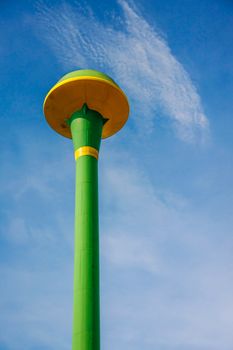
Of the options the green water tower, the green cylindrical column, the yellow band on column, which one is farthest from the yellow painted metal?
the yellow band on column

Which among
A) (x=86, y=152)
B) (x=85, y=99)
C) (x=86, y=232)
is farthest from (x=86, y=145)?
(x=86, y=232)

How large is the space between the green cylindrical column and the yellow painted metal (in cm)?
51

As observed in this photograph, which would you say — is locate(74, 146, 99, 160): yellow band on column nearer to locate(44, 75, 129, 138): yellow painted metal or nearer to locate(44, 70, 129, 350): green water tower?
locate(44, 70, 129, 350): green water tower

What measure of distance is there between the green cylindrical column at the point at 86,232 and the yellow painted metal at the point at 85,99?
20.1 inches

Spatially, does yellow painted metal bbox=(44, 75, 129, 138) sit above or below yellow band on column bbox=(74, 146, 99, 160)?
above

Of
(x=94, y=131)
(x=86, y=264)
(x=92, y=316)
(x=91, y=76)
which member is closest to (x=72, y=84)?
(x=91, y=76)

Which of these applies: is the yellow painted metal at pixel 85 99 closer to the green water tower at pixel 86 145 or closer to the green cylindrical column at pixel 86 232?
the green water tower at pixel 86 145

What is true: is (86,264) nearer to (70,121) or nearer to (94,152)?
(94,152)

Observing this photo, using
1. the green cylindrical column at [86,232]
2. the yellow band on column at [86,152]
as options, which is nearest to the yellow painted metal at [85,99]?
the green cylindrical column at [86,232]

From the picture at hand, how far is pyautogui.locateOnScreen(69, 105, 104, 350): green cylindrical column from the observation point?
57.3 feet

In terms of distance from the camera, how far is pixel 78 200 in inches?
811

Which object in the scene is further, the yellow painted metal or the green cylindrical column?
the yellow painted metal

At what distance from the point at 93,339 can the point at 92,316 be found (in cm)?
91

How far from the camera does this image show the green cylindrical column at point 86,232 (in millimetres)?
17453
